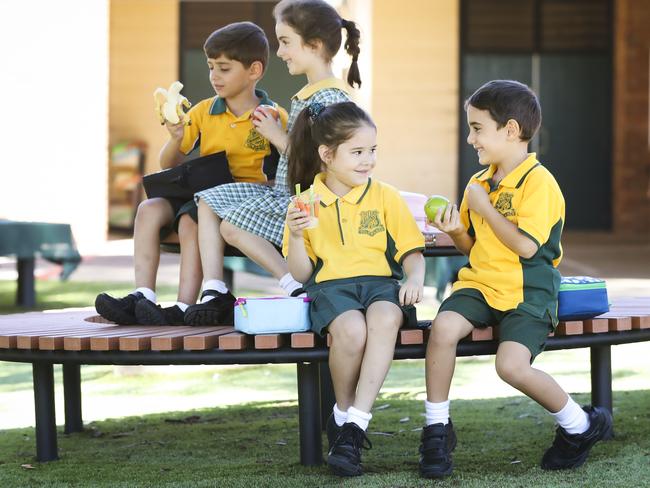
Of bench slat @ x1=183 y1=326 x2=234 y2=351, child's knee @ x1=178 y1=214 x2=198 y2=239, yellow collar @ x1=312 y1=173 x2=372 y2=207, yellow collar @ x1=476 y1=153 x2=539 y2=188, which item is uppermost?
yellow collar @ x1=476 y1=153 x2=539 y2=188

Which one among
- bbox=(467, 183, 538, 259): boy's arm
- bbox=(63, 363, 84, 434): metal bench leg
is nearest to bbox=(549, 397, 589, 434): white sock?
bbox=(467, 183, 538, 259): boy's arm

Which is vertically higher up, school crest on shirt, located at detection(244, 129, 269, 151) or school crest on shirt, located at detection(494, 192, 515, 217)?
school crest on shirt, located at detection(244, 129, 269, 151)

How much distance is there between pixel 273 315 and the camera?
343 cm

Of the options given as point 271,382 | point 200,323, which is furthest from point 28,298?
point 200,323

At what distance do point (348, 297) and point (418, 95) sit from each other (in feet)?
40.9

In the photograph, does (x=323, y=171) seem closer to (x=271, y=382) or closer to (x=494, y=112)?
(x=494, y=112)

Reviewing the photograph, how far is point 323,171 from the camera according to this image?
151 inches

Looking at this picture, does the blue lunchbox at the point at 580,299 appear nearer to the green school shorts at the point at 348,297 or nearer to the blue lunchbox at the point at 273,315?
the green school shorts at the point at 348,297

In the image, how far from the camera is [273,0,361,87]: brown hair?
13.7 feet

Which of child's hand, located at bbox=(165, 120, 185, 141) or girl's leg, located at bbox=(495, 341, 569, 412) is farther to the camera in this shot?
child's hand, located at bbox=(165, 120, 185, 141)

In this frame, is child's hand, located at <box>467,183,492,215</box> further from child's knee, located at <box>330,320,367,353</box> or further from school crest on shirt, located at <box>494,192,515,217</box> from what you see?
child's knee, located at <box>330,320,367,353</box>

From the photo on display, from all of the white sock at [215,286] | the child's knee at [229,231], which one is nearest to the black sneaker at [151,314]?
the white sock at [215,286]

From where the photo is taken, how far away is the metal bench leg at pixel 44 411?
3.80 metres

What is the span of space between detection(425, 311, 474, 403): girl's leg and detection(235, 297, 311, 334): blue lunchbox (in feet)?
1.19
